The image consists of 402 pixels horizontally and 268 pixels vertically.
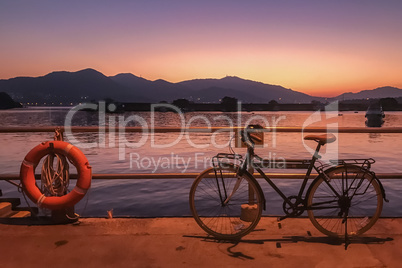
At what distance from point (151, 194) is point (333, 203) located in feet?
50.3

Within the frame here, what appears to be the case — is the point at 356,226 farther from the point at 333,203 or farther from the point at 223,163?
the point at 223,163

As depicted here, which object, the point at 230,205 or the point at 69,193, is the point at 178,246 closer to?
the point at 230,205

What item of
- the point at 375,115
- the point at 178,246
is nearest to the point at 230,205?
the point at 178,246

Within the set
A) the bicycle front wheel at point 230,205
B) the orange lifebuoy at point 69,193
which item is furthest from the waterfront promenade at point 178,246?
the orange lifebuoy at point 69,193

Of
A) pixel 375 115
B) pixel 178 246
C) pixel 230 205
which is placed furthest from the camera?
pixel 375 115

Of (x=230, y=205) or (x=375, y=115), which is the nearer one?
(x=230, y=205)

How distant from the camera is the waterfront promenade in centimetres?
306

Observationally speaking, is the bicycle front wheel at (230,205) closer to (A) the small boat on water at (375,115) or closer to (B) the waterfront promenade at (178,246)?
(B) the waterfront promenade at (178,246)

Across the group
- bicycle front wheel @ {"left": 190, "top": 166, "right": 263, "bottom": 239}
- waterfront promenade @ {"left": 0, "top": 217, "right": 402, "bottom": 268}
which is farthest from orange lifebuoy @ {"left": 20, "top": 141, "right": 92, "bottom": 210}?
bicycle front wheel @ {"left": 190, "top": 166, "right": 263, "bottom": 239}

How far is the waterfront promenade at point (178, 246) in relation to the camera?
3064 millimetres

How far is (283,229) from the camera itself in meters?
3.84

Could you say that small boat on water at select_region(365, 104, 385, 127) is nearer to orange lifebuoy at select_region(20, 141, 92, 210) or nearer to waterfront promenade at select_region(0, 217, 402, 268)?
waterfront promenade at select_region(0, 217, 402, 268)

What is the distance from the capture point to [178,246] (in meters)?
3.39

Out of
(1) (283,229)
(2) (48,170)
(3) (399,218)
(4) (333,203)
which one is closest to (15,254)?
(2) (48,170)
